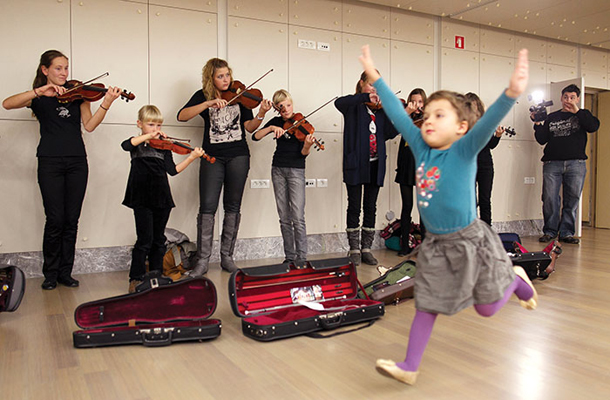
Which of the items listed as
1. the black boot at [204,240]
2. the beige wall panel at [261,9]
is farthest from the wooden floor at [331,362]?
the beige wall panel at [261,9]

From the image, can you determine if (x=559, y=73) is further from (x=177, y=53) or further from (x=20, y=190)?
(x=20, y=190)

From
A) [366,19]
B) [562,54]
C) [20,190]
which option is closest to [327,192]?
[366,19]

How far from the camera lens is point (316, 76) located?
4.87 m

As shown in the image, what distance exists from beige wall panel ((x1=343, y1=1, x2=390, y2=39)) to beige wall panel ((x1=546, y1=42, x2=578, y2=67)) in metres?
2.58

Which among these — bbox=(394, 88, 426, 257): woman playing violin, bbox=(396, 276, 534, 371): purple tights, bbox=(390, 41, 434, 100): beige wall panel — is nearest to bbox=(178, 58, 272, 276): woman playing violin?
bbox=(394, 88, 426, 257): woman playing violin

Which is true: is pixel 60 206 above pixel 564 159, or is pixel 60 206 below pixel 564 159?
below

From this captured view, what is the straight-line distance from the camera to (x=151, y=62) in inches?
165

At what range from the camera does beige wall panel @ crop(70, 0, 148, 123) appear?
393cm

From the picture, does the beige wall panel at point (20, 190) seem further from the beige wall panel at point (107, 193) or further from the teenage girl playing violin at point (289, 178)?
the teenage girl playing violin at point (289, 178)

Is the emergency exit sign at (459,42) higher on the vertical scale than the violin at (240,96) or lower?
higher

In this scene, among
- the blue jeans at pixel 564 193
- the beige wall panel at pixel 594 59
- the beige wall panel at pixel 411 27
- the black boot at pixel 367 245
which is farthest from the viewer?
the beige wall panel at pixel 594 59

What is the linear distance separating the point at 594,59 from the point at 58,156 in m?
6.81

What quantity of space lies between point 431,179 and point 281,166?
7.64ft

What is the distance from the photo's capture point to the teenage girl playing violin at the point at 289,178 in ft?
13.3
